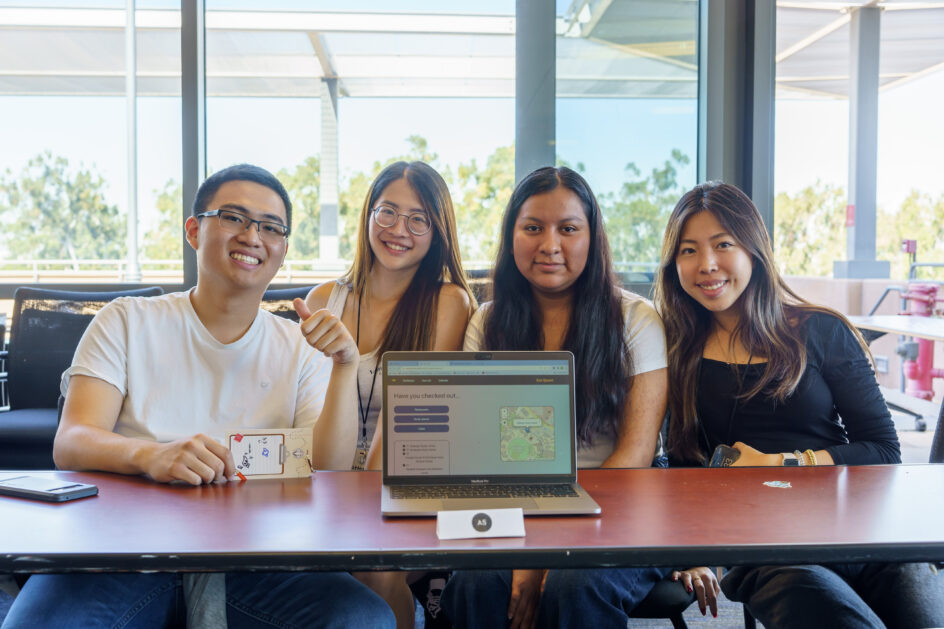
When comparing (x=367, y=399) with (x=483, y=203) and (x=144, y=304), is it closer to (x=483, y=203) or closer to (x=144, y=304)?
(x=144, y=304)

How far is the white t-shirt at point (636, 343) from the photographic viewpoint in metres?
1.71

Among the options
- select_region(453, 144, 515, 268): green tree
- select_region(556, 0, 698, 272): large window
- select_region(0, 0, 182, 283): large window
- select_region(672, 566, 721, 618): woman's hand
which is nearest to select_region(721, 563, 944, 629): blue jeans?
select_region(672, 566, 721, 618): woman's hand

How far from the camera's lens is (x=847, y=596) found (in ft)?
4.04

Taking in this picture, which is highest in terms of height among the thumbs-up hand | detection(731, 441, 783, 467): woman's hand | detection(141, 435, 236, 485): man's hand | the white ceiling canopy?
the white ceiling canopy

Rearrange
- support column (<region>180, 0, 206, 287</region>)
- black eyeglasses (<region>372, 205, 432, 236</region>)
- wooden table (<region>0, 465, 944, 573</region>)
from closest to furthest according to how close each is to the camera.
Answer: wooden table (<region>0, 465, 944, 573</region>)
black eyeglasses (<region>372, 205, 432, 236</region>)
support column (<region>180, 0, 206, 287</region>)

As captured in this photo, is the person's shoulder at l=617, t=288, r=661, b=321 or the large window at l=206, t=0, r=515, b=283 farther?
the large window at l=206, t=0, r=515, b=283

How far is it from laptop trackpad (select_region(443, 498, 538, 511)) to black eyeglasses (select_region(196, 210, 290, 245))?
81cm

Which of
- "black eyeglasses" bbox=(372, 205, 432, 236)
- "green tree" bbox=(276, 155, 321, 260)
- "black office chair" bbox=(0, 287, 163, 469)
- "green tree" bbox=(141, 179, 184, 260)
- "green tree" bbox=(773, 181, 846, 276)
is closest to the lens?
"black eyeglasses" bbox=(372, 205, 432, 236)

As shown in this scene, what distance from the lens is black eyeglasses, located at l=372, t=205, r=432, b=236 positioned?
6.54ft

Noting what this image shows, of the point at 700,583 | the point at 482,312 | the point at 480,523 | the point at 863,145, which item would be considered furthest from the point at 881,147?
the point at 480,523

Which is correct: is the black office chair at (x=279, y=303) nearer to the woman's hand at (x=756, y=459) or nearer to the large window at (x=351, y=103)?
the large window at (x=351, y=103)

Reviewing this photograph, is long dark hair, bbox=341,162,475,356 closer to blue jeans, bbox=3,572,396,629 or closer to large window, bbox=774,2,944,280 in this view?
blue jeans, bbox=3,572,396,629

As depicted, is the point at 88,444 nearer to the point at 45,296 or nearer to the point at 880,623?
the point at 880,623

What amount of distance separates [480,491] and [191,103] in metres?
3.04
